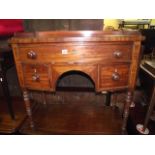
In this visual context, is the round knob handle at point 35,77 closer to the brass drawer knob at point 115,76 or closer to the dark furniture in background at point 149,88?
the brass drawer knob at point 115,76

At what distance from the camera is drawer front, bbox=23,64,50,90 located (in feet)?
3.09

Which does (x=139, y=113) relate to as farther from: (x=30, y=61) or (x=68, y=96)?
(x=30, y=61)

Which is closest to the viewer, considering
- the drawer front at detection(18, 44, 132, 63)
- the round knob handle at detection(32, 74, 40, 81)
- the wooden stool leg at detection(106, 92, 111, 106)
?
the drawer front at detection(18, 44, 132, 63)

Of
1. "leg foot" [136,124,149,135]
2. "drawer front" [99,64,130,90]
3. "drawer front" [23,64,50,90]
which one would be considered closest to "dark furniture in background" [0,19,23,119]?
"drawer front" [23,64,50,90]

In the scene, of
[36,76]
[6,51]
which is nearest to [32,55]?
[36,76]

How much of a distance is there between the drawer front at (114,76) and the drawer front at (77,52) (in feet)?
0.18

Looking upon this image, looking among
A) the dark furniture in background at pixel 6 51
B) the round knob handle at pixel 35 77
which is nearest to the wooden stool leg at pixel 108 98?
the round knob handle at pixel 35 77

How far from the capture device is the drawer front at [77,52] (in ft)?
2.82

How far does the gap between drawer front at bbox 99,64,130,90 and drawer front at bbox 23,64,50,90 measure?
1.14 feet

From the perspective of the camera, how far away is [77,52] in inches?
34.3

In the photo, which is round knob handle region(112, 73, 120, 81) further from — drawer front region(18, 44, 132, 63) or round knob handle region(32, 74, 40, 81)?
round knob handle region(32, 74, 40, 81)

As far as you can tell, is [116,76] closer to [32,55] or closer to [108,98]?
[32,55]

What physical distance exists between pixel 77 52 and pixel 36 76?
0.31 m
